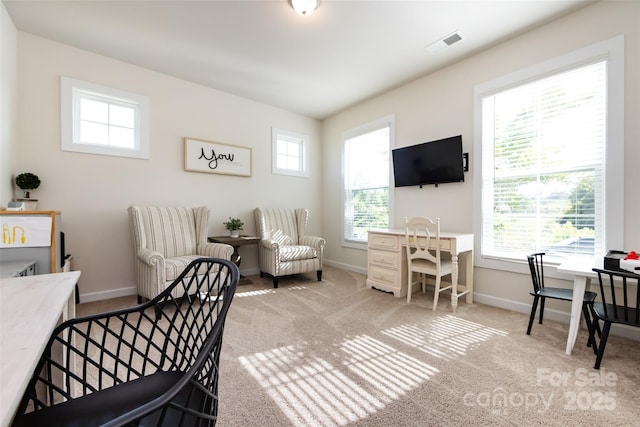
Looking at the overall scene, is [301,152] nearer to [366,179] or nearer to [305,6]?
[366,179]

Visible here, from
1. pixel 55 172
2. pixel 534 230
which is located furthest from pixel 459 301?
pixel 55 172

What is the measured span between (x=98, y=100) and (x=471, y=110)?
4.33 metres

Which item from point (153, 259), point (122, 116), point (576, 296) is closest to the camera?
point (576, 296)

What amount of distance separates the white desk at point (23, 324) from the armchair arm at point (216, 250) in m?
1.95

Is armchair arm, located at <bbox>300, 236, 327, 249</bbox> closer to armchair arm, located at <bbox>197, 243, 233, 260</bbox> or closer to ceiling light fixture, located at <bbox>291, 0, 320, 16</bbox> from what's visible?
armchair arm, located at <bbox>197, 243, 233, 260</bbox>

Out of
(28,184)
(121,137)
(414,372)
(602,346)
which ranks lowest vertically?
(414,372)

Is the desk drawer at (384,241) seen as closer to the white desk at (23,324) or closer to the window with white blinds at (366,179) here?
the window with white blinds at (366,179)

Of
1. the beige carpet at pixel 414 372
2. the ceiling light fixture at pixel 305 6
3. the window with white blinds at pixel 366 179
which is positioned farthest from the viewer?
the window with white blinds at pixel 366 179

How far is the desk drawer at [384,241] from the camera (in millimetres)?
3248

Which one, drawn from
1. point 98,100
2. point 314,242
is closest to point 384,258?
point 314,242

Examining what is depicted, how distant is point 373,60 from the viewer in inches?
127

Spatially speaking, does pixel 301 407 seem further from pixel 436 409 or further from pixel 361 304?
pixel 361 304

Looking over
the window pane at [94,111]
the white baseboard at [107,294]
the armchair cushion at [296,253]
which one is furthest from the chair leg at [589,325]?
the window pane at [94,111]

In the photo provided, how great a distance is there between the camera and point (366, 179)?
14.7 feet
